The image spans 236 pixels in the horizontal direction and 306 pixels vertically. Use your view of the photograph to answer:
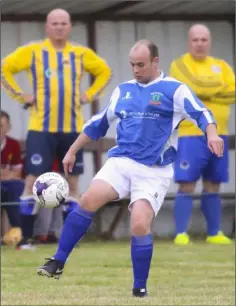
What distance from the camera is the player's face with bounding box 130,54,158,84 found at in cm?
838

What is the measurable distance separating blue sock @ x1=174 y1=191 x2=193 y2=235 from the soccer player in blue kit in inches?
163

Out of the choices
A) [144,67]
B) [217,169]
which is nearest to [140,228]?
[144,67]

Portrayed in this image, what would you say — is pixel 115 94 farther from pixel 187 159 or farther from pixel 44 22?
pixel 44 22

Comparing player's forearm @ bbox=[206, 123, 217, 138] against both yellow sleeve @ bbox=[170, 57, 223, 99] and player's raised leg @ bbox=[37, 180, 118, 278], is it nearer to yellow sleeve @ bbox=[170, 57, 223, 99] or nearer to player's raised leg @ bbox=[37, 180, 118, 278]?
player's raised leg @ bbox=[37, 180, 118, 278]

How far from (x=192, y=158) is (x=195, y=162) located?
6cm

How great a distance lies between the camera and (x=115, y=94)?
8.68 metres

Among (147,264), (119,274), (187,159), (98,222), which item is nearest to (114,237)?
(98,222)

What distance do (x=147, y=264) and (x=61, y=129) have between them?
3.95 metres

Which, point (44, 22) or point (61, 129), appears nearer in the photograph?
point (61, 129)

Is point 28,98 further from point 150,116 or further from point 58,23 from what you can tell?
point 150,116

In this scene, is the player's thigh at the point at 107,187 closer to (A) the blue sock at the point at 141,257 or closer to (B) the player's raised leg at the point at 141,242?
(B) the player's raised leg at the point at 141,242

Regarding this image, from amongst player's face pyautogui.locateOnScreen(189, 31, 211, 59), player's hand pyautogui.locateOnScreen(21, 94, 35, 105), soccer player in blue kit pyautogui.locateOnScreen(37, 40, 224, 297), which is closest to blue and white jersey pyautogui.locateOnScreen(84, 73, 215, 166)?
soccer player in blue kit pyautogui.locateOnScreen(37, 40, 224, 297)

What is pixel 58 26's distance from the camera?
39.2 ft

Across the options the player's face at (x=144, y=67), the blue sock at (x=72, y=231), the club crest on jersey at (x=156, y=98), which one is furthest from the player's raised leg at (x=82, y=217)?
the player's face at (x=144, y=67)
